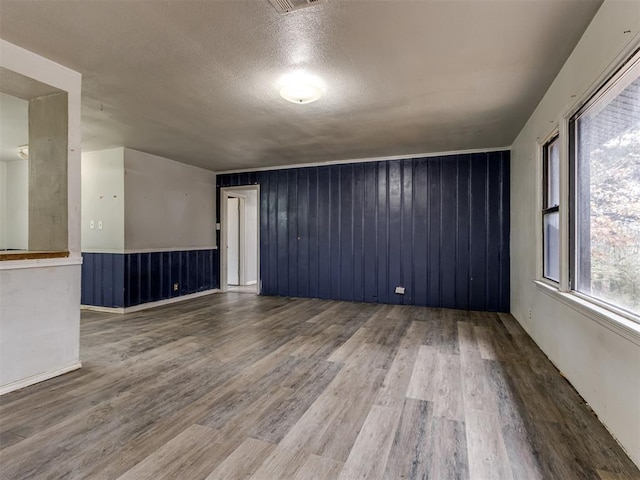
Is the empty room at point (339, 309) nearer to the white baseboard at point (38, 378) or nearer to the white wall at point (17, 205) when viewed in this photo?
the white baseboard at point (38, 378)

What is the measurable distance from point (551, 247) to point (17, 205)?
8469 mm

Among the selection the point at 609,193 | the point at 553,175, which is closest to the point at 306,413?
the point at 609,193

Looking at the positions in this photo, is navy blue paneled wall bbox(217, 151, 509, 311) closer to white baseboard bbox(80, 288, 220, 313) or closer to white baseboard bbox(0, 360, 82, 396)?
white baseboard bbox(80, 288, 220, 313)

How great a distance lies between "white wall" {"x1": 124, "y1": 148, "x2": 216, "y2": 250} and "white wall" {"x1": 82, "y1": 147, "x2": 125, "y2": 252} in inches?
3.9

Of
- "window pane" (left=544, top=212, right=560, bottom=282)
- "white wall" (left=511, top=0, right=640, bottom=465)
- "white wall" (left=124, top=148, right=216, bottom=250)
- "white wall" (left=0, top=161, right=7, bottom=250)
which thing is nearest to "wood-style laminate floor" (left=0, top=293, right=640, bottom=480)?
"white wall" (left=511, top=0, right=640, bottom=465)

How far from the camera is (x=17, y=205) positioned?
632cm

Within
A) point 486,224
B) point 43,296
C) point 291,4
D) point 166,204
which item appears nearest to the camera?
point 291,4

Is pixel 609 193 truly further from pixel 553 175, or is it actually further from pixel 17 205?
pixel 17 205

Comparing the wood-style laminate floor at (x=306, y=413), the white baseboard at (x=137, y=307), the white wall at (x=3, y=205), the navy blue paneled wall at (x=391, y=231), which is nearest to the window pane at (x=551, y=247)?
the wood-style laminate floor at (x=306, y=413)

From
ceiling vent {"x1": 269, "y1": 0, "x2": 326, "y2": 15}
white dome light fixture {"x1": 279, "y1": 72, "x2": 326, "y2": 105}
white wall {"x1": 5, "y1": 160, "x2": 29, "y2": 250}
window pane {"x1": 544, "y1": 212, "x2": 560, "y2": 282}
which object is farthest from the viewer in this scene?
white wall {"x1": 5, "y1": 160, "x2": 29, "y2": 250}

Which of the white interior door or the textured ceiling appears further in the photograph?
the white interior door

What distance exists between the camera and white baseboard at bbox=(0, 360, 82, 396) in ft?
7.74

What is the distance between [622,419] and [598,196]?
4.30 ft

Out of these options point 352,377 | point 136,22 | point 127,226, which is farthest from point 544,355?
point 127,226
